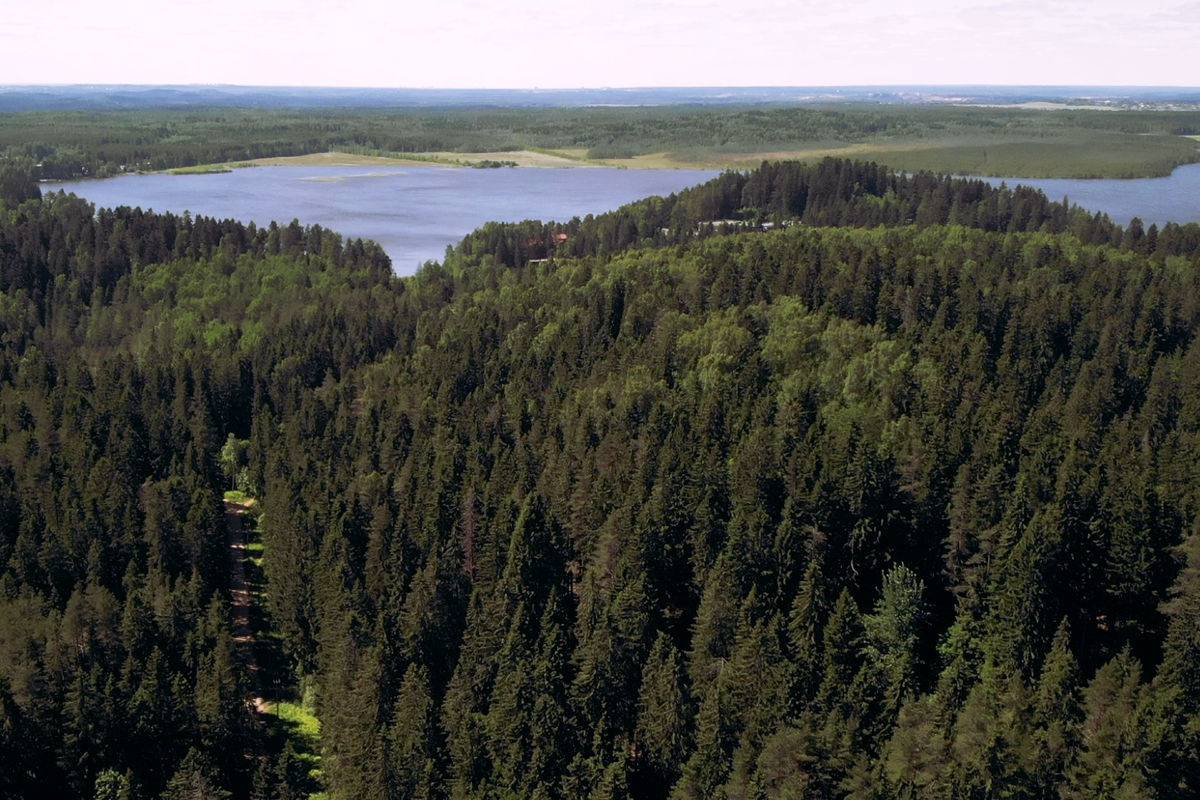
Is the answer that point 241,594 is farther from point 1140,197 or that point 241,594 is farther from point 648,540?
point 1140,197

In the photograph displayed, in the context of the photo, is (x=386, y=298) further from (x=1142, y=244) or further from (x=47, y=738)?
(x=1142, y=244)

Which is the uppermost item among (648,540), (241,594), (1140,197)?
(1140,197)

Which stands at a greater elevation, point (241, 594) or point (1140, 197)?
point (1140, 197)

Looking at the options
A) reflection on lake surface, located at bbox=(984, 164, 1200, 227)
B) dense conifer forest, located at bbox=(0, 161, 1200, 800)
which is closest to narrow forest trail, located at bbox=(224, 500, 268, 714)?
dense conifer forest, located at bbox=(0, 161, 1200, 800)

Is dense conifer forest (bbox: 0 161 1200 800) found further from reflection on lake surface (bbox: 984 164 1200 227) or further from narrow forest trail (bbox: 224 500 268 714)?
reflection on lake surface (bbox: 984 164 1200 227)

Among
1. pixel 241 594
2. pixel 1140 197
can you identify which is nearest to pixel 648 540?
pixel 241 594

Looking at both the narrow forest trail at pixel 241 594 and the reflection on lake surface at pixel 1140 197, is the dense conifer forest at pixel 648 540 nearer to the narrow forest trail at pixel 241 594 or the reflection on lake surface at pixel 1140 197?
the narrow forest trail at pixel 241 594
